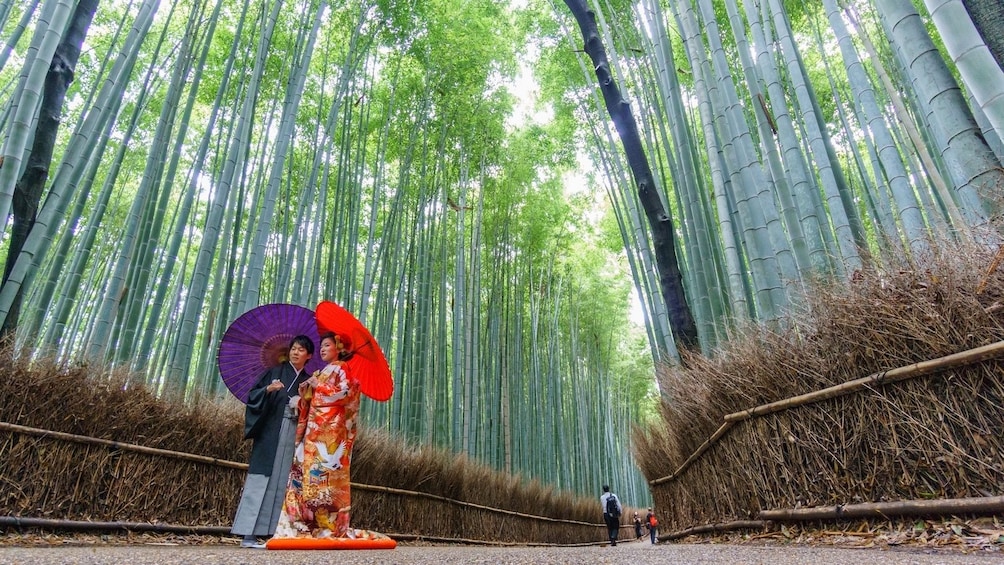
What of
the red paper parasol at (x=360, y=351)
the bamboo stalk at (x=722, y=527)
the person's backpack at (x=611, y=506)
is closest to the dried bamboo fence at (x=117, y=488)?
the red paper parasol at (x=360, y=351)

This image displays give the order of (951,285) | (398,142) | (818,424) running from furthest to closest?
(398,142) → (818,424) → (951,285)

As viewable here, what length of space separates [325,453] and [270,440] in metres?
0.32

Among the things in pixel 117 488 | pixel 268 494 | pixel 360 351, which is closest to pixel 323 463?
pixel 268 494

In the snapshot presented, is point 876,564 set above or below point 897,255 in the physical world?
below

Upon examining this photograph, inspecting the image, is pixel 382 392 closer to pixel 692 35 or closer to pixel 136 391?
pixel 136 391

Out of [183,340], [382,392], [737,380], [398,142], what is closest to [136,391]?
[183,340]

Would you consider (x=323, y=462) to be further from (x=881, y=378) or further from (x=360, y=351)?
(x=881, y=378)

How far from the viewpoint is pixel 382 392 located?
2.34 m

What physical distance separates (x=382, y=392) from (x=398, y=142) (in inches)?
191

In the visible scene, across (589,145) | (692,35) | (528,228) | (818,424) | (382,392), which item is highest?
(589,145)

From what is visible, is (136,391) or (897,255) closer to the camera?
(897,255)

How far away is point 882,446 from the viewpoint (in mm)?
1659

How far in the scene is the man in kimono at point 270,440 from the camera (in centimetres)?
223

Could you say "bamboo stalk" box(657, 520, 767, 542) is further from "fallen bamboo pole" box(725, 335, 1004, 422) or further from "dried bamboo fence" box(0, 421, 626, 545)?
"dried bamboo fence" box(0, 421, 626, 545)
